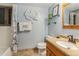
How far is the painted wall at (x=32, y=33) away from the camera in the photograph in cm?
356

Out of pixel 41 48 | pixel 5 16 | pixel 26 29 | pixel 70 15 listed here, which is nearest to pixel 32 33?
pixel 26 29

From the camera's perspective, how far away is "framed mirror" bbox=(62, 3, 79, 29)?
6.62ft

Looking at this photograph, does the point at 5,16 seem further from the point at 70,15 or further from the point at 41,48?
the point at 70,15

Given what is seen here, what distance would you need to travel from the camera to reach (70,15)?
7.13ft

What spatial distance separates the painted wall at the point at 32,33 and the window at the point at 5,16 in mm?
282

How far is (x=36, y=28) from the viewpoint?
376 cm

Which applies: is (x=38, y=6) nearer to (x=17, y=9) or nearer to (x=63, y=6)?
(x=17, y=9)

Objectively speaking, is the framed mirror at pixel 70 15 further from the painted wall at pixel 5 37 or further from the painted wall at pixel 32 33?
the painted wall at pixel 5 37

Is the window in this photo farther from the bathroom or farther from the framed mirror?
the framed mirror

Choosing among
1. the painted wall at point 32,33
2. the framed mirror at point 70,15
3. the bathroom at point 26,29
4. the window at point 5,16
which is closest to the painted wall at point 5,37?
the bathroom at point 26,29

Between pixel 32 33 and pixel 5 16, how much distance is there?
101 centimetres

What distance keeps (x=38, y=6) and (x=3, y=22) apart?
47.8 inches

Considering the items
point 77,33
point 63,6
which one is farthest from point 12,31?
point 77,33

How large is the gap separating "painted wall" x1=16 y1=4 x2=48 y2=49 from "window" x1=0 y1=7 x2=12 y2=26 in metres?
0.28
